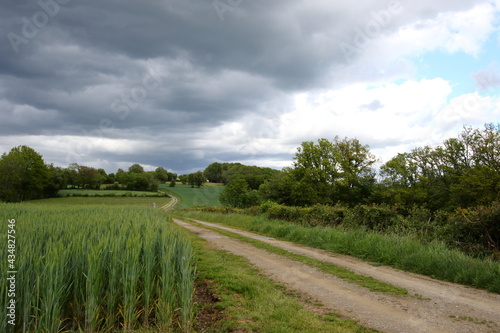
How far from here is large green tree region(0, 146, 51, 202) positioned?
208ft

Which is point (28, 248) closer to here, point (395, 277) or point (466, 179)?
point (395, 277)

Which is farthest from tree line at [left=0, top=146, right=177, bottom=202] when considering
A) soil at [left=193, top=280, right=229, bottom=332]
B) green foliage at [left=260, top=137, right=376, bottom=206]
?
soil at [left=193, top=280, right=229, bottom=332]

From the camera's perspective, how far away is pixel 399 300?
6430mm

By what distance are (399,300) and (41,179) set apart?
85.4 meters

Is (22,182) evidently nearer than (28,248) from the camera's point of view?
No

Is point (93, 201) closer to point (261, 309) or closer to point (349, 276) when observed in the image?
point (349, 276)

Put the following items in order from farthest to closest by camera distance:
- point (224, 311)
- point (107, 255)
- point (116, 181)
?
point (116, 181)
point (224, 311)
point (107, 255)

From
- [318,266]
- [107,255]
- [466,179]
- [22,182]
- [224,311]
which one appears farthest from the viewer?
[22,182]

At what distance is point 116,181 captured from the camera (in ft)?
322

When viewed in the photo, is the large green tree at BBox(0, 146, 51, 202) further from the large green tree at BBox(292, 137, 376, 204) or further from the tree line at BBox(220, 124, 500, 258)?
the large green tree at BBox(292, 137, 376, 204)

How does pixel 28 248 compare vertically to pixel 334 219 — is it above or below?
above

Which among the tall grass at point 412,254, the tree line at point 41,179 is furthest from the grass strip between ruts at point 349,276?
the tree line at point 41,179

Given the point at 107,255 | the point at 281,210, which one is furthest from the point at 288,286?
the point at 281,210

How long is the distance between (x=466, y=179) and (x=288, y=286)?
33.8 m
